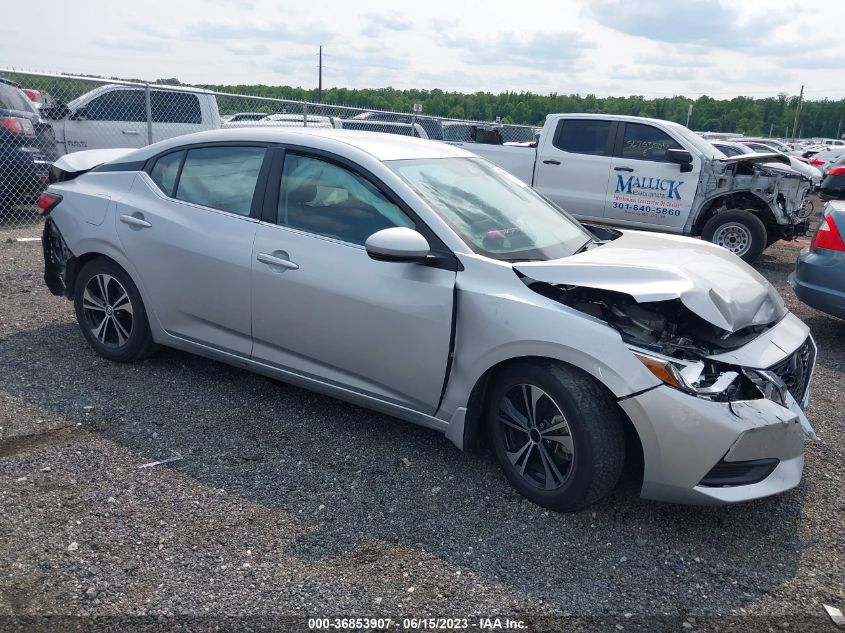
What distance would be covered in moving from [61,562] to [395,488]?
1.49 m

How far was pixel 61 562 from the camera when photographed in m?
2.98

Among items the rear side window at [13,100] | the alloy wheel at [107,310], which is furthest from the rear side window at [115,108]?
the alloy wheel at [107,310]

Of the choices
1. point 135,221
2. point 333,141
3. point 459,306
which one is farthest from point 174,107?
point 459,306

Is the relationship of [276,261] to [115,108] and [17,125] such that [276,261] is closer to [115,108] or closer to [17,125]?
[17,125]

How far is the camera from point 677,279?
135 inches

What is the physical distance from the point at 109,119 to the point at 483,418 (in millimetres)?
9915

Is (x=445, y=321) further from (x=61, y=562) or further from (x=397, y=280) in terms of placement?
(x=61, y=562)

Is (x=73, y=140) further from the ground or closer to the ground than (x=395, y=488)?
further from the ground

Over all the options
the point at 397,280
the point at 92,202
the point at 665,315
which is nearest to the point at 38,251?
the point at 92,202

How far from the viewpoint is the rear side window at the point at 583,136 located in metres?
10.6

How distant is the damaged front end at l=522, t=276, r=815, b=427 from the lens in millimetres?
3182

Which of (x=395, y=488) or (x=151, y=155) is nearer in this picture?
(x=395, y=488)

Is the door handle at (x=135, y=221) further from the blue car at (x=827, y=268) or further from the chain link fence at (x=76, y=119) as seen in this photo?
the chain link fence at (x=76, y=119)

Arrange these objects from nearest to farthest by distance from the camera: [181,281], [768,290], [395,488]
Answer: [395,488], [768,290], [181,281]
